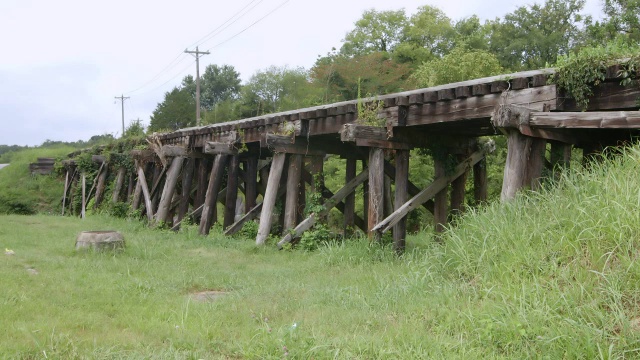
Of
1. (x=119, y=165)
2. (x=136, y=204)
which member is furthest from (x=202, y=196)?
(x=119, y=165)

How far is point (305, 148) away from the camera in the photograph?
9.43 m

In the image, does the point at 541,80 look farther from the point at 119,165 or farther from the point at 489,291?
the point at 119,165

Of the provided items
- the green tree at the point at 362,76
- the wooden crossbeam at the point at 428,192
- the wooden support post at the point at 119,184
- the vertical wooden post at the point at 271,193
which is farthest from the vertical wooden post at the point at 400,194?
the green tree at the point at 362,76

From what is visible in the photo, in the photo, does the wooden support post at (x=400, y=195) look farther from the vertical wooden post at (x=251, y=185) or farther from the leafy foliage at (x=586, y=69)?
the vertical wooden post at (x=251, y=185)

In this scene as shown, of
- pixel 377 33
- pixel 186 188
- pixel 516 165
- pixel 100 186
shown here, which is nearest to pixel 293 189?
pixel 186 188

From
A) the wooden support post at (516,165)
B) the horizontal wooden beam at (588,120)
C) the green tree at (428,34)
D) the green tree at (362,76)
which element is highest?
the green tree at (428,34)

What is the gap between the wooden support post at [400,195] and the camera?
7.69m

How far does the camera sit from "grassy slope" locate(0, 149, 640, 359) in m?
3.39

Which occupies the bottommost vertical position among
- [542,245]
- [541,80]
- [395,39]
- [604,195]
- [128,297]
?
[128,297]

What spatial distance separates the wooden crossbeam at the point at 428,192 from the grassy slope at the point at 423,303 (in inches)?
51.6

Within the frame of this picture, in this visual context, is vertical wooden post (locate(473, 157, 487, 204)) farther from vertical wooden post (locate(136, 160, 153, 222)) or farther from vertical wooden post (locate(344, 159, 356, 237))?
vertical wooden post (locate(136, 160, 153, 222))

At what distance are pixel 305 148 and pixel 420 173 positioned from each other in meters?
5.29

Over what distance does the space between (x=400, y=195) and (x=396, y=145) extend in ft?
2.23

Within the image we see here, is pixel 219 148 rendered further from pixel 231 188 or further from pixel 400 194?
pixel 400 194
